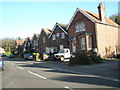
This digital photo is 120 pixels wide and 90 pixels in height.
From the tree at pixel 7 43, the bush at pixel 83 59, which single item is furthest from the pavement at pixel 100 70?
the tree at pixel 7 43

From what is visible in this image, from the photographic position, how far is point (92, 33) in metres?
24.9

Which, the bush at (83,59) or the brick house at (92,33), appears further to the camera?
the brick house at (92,33)

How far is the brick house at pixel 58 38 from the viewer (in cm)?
3213

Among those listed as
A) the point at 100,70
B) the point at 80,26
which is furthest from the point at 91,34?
the point at 100,70

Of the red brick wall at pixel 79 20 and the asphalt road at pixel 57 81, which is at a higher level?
the red brick wall at pixel 79 20

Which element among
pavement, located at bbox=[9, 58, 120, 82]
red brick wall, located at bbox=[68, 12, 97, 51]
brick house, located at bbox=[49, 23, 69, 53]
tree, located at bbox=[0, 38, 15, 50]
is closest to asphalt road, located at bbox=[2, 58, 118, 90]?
pavement, located at bbox=[9, 58, 120, 82]

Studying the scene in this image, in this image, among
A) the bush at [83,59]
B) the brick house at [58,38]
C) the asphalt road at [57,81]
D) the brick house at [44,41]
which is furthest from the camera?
the brick house at [44,41]

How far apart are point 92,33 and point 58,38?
1101 cm

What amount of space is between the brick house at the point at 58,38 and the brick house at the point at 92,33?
270cm

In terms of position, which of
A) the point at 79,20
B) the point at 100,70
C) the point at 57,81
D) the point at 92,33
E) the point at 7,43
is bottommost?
the point at 57,81

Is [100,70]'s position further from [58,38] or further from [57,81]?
[58,38]

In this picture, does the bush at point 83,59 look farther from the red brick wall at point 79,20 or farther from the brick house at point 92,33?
the red brick wall at point 79,20

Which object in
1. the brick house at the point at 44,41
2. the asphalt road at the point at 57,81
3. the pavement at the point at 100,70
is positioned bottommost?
the asphalt road at the point at 57,81

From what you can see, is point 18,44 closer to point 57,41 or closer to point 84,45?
point 57,41
